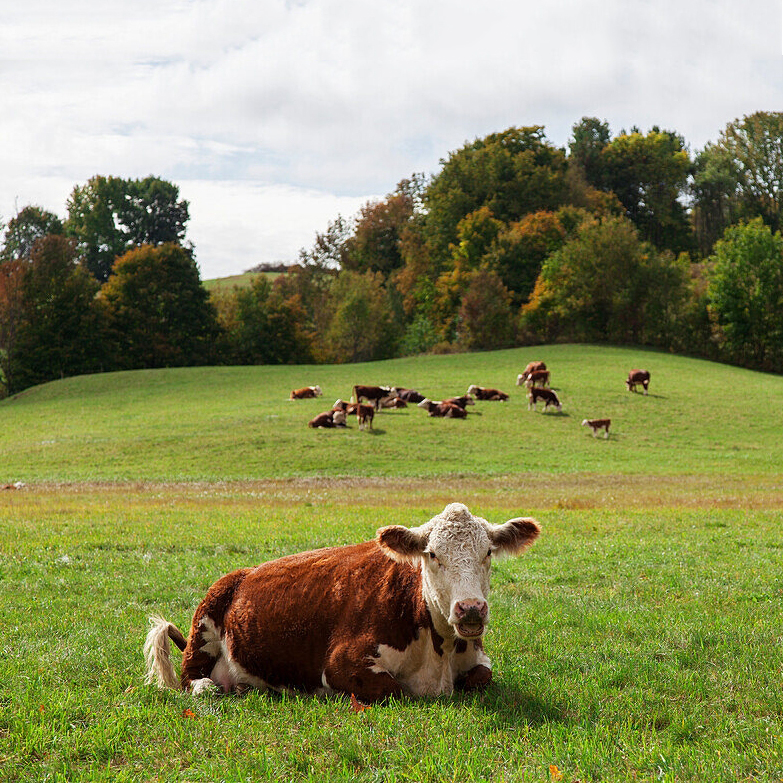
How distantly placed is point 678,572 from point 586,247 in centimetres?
6835

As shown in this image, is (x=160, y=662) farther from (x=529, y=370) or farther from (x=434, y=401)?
(x=529, y=370)

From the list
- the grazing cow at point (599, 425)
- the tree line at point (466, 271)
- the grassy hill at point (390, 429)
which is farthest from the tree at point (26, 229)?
the grazing cow at point (599, 425)

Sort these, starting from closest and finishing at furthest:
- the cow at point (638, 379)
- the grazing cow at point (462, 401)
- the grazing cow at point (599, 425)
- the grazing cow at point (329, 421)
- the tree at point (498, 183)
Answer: the grazing cow at point (329, 421)
the grazing cow at point (599, 425)
the grazing cow at point (462, 401)
the cow at point (638, 379)
the tree at point (498, 183)

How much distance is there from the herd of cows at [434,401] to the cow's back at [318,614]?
95.9 ft

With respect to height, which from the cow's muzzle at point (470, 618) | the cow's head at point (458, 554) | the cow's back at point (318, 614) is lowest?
the cow's back at point (318, 614)

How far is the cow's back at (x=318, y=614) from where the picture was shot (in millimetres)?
6215

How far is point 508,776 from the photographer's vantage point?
4555 mm

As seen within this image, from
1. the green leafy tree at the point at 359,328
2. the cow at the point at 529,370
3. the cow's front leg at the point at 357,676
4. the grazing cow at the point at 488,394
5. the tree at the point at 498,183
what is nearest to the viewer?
the cow's front leg at the point at 357,676

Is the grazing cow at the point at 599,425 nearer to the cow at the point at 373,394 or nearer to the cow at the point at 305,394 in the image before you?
the cow at the point at 373,394

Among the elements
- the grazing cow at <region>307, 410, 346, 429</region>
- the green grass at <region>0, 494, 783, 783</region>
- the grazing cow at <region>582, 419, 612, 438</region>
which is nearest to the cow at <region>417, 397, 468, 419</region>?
the grazing cow at <region>307, 410, 346, 429</region>

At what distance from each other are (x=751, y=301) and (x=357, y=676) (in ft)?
244

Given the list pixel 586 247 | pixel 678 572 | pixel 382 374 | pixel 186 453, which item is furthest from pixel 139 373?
pixel 678 572

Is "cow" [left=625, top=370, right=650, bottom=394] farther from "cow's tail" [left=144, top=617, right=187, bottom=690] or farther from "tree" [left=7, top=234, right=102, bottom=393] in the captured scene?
"tree" [left=7, top=234, right=102, bottom=393]

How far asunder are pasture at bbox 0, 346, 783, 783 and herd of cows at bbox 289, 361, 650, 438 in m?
4.39
